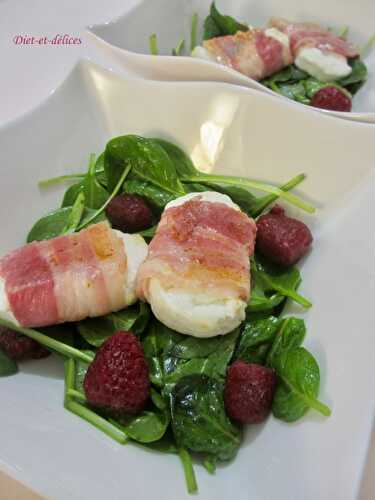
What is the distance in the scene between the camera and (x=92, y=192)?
55.0 inches

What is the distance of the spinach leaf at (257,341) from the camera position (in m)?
1.12

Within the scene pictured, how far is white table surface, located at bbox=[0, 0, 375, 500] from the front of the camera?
5.67 ft

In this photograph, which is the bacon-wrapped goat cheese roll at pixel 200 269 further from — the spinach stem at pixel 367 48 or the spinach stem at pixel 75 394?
the spinach stem at pixel 367 48

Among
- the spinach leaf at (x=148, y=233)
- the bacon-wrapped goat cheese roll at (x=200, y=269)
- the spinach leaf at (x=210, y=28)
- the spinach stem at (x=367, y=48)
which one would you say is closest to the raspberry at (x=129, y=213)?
the spinach leaf at (x=148, y=233)

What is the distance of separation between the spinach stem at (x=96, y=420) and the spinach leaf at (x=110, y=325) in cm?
14

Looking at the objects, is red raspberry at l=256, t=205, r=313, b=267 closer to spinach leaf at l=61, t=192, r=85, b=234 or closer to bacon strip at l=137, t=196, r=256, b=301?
bacon strip at l=137, t=196, r=256, b=301

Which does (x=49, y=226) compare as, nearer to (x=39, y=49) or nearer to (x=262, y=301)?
(x=262, y=301)

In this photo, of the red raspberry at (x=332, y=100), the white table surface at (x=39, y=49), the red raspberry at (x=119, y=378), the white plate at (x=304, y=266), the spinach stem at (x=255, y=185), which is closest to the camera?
the white plate at (x=304, y=266)

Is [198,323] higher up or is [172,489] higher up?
[198,323]

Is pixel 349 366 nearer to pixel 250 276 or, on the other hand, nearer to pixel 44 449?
pixel 250 276

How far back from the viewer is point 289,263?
1.21 metres

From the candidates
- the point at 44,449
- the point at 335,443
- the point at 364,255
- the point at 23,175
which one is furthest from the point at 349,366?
the point at 23,175

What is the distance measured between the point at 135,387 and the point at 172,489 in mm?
193

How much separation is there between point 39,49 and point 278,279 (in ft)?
4.41
